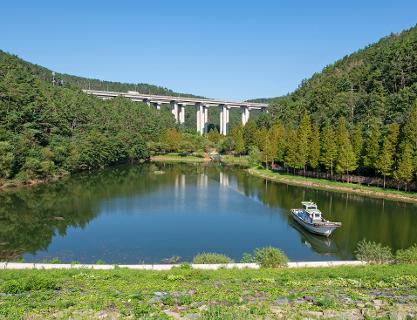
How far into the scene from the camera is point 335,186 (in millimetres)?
57438

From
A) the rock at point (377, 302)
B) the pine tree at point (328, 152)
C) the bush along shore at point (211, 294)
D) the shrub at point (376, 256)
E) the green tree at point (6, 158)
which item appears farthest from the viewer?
the pine tree at point (328, 152)

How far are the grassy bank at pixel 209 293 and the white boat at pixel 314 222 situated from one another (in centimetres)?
1404

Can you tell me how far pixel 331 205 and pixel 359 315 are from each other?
115 feet

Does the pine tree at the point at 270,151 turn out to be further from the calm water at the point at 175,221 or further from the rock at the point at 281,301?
the rock at the point at 281,301

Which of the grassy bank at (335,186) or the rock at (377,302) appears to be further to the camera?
the grassy bank at (335,186)

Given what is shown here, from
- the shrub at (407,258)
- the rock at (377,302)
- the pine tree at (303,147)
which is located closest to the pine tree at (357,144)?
the pine tree at (303,147)

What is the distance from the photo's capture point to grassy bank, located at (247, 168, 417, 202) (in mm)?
49250

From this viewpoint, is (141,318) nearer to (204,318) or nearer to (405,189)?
(204,318)

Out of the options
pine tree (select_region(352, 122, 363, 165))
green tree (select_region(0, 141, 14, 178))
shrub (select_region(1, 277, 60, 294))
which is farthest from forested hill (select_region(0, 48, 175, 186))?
pine tree (select_region(352, 122, 363, 165))

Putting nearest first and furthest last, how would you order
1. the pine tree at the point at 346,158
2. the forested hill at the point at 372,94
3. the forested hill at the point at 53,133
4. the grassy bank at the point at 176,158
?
the forested hill at the point at 53,133
the pine tree at the point at 346,158
the forested hill at the point at 372,94
the grassy bank at the point at 176,158

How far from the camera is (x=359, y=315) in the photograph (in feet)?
39.4

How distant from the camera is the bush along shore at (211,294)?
39.5ft

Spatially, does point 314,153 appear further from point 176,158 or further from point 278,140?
point 176,158

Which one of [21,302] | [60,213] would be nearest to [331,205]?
[60,213]
